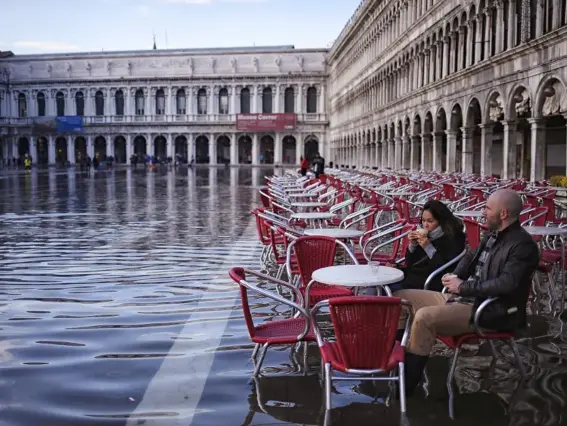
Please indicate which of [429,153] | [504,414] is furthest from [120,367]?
[429,153]

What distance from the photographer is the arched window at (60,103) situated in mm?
79438

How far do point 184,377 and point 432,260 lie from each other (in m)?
2.08

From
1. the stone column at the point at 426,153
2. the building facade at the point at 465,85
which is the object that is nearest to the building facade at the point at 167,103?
the building facade at the point at 465,85

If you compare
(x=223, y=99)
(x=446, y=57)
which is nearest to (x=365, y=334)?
(x=446, y=57)

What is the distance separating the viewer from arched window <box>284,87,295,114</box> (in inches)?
2946

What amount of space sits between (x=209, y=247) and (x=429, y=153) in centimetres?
2358

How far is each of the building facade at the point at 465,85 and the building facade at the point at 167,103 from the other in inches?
985

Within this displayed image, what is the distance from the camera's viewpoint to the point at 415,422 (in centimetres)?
407

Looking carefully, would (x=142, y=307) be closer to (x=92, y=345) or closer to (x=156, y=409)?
(x=92, y=345)

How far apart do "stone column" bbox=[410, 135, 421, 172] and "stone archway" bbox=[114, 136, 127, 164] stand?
51743 millimetres

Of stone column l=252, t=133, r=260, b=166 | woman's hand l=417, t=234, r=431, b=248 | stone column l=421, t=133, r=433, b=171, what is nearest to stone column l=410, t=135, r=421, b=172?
A: stone column l=421, t=133, r=433, b=171

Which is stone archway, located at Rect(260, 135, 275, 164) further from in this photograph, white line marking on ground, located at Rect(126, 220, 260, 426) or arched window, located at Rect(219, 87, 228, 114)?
white line marking on ground, located at Rect(126, 220, 260, 426)

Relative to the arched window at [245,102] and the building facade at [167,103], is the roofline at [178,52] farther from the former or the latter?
the arched window at [245,102]

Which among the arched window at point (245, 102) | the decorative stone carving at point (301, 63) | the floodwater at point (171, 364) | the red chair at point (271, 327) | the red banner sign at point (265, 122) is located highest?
the decorative stone carving at point (301, 63)
